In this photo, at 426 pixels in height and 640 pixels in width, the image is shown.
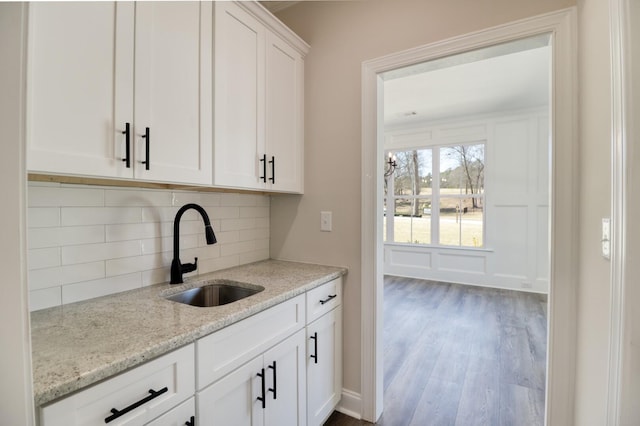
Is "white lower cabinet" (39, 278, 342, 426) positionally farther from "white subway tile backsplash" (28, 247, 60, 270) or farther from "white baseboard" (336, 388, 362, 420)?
"white subway tile backsplash" (28, 247, 60, 270)

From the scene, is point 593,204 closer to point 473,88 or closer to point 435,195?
point 473,88

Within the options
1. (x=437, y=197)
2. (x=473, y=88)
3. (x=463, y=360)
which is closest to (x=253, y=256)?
(x=463, y=360)

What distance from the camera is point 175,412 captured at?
0.91 metres

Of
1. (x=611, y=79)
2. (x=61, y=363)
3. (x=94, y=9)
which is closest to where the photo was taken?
(x=61, y=363)

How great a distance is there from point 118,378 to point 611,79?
1573 mm

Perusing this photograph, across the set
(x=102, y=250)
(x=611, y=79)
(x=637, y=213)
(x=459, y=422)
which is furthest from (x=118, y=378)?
(x=459, y=422)

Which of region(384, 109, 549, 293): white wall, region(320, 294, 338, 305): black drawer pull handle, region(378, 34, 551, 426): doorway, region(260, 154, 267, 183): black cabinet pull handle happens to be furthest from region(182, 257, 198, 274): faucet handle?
region(384, 109, 549, 293): white wall

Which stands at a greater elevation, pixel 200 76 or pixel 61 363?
pixel 200 76

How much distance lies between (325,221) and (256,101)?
83cm

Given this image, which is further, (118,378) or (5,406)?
(118,378)

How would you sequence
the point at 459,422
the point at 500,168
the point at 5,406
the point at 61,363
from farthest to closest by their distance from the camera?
the point at 500,168, the point at 459,422, the point at 61,363, the point at 5,406

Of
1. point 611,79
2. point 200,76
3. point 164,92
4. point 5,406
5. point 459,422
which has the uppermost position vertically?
point 200,76

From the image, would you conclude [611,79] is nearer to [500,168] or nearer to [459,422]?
[459,422]

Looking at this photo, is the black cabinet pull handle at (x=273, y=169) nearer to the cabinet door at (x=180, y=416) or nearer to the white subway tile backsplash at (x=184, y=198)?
the white subway tile backsplash at (x=184, y=198)
